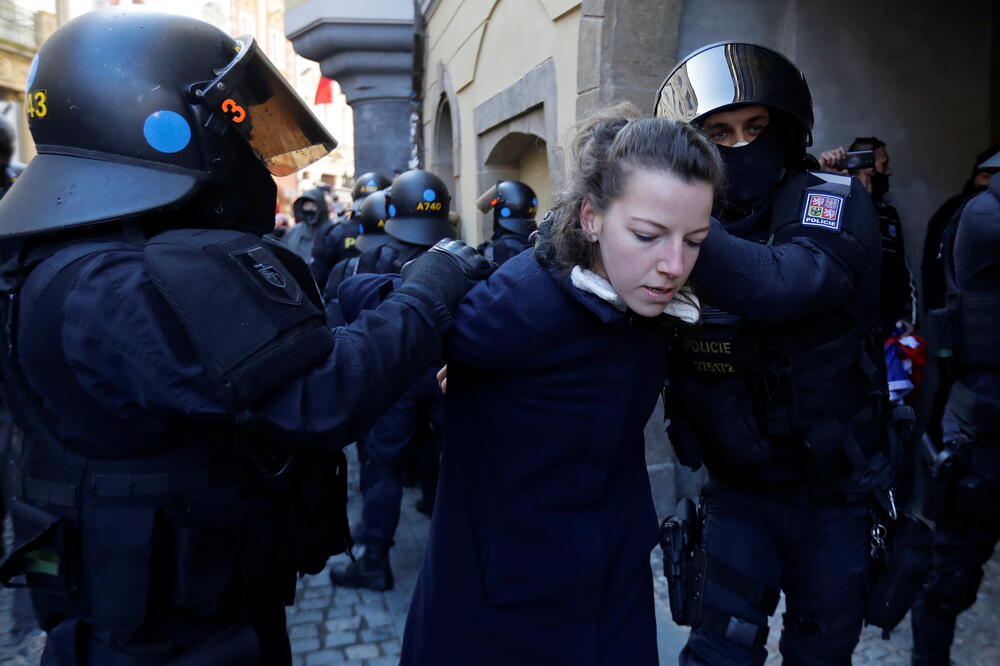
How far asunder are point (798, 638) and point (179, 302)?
1.72 meters

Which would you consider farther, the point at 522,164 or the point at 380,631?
the point at 522,164

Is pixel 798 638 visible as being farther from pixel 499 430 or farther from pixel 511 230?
pixel 511 230

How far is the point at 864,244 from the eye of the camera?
74.4 inches

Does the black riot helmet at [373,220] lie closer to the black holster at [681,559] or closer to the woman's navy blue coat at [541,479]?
the black holster at [681,559]

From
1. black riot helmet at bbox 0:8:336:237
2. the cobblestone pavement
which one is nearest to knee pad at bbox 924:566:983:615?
the cobblestone pavement

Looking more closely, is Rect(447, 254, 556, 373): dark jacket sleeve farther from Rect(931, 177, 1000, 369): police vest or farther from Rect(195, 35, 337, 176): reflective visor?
Rect(931, 177, 1000, 369): police vest

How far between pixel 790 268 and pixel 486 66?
5.58 meters

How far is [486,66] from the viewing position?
6840 millimetres

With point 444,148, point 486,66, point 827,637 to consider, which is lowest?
point 827,637

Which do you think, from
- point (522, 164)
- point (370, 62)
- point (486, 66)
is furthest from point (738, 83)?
point (370, 62)

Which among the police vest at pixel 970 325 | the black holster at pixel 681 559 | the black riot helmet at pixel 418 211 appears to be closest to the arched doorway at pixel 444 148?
the black riot helmet at pixel 418 211

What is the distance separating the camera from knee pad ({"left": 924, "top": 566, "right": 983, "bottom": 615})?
8.38 ft

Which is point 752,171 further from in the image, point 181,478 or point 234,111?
point 181,478

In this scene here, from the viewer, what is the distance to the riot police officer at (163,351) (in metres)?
1.30
